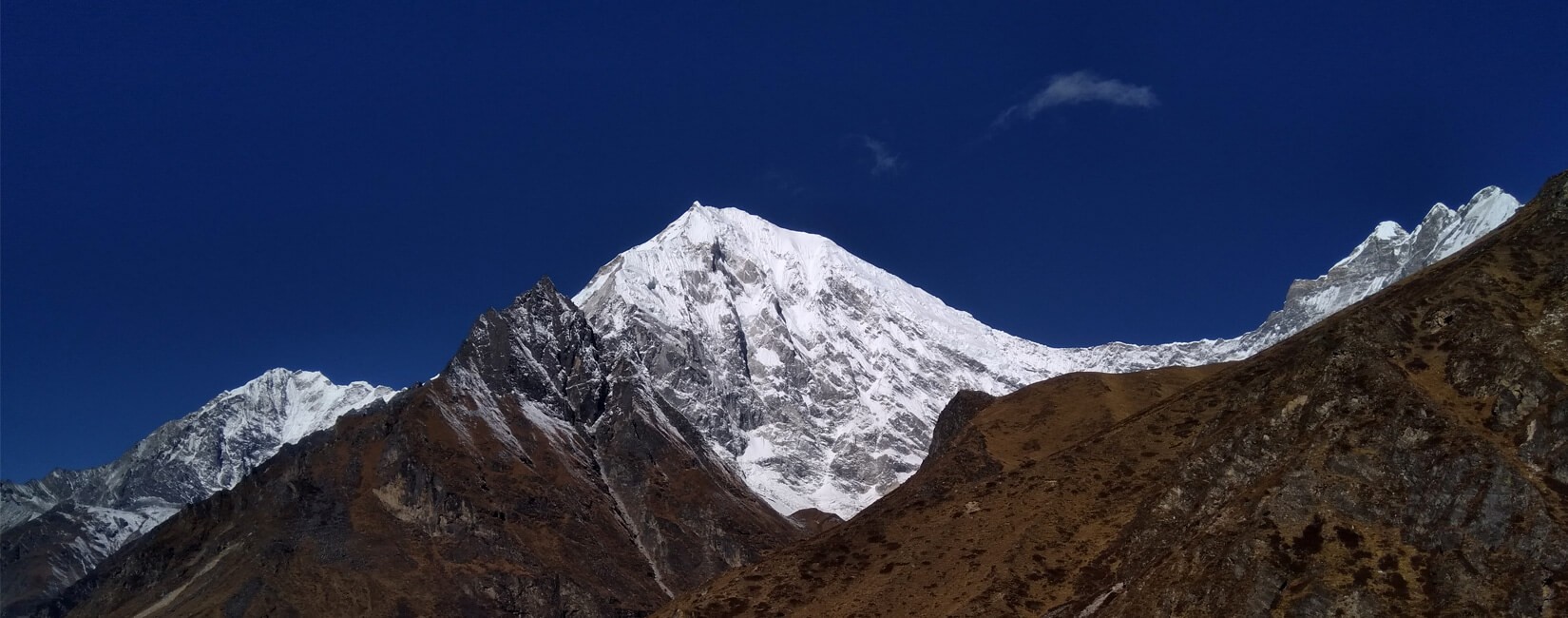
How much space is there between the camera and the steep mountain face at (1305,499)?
3536 inches

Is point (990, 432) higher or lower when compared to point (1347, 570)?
higher

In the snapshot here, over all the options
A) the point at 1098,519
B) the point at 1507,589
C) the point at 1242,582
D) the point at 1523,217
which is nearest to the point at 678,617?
the point at 1098,519

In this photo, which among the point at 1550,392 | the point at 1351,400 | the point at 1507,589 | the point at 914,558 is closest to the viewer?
the point at 1507,589

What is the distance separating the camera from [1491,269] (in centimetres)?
12138

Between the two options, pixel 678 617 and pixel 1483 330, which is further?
pixel 678 617

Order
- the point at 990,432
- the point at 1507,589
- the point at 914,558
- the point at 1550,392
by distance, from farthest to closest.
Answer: the point at 990,432 < the point at 914,558 < the point at 1550,392 < the point at 1507,589

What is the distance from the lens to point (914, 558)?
13475 centimetres

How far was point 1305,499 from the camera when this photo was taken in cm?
9794

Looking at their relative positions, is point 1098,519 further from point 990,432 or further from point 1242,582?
point 990,432

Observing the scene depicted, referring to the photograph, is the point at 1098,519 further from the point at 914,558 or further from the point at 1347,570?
the point at 1347,570

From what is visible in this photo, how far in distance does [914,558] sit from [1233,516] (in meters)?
41.7

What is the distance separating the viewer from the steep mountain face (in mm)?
89812

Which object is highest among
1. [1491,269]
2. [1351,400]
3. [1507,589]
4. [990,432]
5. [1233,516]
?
[990,432]

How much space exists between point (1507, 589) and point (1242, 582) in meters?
16.8
